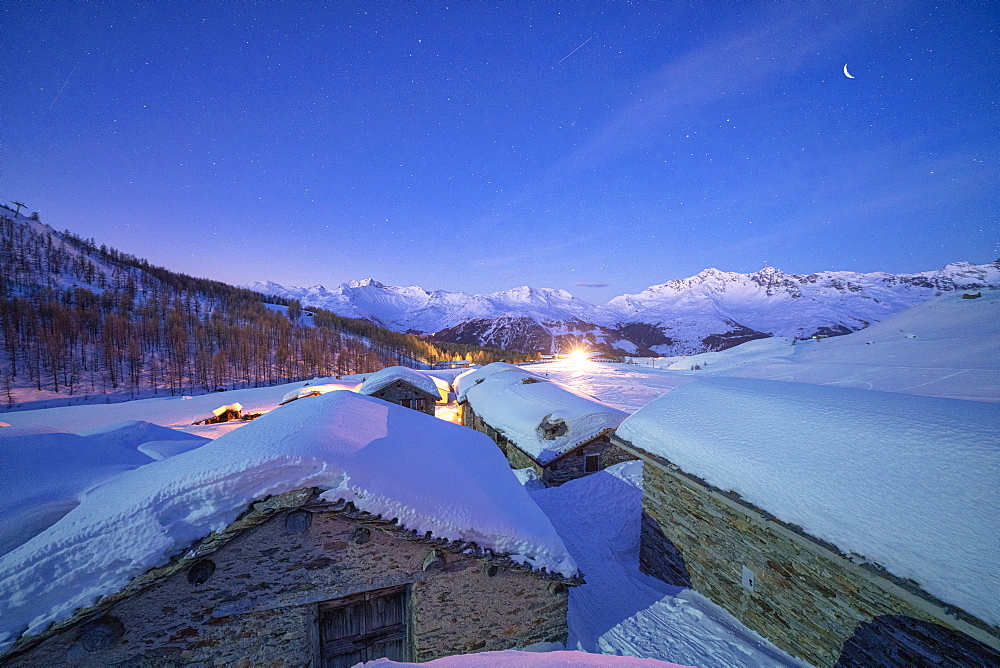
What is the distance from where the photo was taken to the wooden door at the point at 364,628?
6660mm

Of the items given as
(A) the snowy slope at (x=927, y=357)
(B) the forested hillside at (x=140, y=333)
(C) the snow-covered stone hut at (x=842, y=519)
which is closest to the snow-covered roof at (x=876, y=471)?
(C) the snow-covered stone hut at (x=842, y=519)

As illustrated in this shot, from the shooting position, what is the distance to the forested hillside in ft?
199

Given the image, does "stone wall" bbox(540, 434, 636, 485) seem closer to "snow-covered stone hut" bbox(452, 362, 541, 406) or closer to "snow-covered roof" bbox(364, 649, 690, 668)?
"snow-covered roof" bbox(364, 649, 690, 668)

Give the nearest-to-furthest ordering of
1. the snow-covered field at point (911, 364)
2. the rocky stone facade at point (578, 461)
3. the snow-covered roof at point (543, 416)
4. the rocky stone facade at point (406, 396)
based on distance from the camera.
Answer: the rocky stone facade at point (578, 461) → the snow-covered roof at point (543, 416) → the snow-covered field at point (911, 364) → the rocky stone facade at point (406, 396)

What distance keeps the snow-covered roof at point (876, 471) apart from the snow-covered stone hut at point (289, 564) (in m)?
4.40

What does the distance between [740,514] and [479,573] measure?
18.9ft

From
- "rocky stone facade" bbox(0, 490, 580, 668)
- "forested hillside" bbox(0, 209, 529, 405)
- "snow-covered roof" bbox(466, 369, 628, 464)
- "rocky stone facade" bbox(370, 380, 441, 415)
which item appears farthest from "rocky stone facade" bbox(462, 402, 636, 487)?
"forested hillside" bbox(0, 209, 529, 405)

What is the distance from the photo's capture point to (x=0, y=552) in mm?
6617

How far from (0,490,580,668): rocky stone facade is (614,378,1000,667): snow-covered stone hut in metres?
4.10

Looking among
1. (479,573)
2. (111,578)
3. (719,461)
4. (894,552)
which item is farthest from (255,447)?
(894,552)

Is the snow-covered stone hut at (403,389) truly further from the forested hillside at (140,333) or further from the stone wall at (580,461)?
the forested hillside at (140,333)

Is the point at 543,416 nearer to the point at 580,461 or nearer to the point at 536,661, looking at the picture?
the point at 580,461

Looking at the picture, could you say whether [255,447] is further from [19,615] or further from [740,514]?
[740,514]

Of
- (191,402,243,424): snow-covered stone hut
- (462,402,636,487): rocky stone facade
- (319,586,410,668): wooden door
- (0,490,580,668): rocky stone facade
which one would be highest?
(0,490,580,668): rocky stone facade
